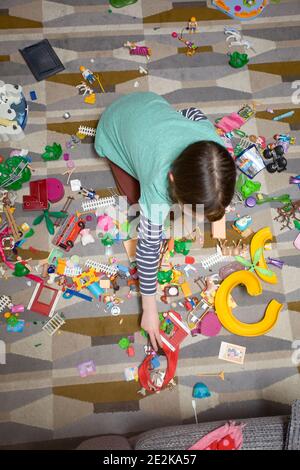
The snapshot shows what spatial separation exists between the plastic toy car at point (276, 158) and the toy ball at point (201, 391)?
0.73m

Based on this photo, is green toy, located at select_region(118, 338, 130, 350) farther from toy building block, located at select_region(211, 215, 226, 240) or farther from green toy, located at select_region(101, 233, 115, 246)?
toy building block, located at select_region(211, 215, 226, 240)

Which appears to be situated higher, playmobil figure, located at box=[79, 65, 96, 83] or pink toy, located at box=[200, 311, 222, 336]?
playmobil figure, located at box=[79, 65, 96, 83]

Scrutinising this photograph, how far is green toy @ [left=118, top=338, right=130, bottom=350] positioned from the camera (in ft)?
4.07

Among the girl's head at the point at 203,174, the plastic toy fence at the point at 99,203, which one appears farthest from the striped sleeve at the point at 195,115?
the plastic toy fence at the point at 99,203

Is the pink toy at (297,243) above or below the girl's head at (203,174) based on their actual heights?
→ below

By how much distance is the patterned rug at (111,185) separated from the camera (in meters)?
1.21

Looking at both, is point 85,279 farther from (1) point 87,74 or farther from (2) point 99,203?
(1) point 87,74

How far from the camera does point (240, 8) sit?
4.88 ft

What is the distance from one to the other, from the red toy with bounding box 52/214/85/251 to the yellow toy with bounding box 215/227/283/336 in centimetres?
49

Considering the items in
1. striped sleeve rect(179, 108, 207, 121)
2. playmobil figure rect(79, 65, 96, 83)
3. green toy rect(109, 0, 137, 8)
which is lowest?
striped sleeve rect(179, 108, 207, 121)

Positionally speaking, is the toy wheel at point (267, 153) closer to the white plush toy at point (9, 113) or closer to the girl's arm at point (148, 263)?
the girl's arm at point (148, 263)

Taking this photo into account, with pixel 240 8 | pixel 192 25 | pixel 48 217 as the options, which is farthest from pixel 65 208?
pixel 240 8

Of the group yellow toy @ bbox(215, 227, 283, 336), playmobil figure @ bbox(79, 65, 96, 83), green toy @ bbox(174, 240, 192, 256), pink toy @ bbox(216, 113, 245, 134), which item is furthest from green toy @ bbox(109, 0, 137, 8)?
yellow toy @ bbox(215, 227, 283, 336)
